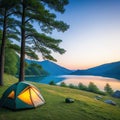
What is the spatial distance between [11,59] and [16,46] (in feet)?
94.6

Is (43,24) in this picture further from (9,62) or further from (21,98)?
(9,62)

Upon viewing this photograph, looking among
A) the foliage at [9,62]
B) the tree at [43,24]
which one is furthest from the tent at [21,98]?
the foliage at [9,62]

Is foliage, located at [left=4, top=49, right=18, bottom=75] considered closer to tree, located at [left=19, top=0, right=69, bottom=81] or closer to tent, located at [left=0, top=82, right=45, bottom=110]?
tree, located at [left=19, top=0, right=69, bottom=81]

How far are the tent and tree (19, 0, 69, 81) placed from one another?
4820 mm

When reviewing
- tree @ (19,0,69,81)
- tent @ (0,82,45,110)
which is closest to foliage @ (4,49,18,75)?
tree @ (19,0,69,81)

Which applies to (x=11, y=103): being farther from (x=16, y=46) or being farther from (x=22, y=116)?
(x=16, y=46)

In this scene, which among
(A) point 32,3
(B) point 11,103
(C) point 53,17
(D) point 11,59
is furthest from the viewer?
(D) point 11,59

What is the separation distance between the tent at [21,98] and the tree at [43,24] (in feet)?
15.8

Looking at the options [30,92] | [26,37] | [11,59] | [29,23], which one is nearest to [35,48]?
[26,37]

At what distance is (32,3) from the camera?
560 inches

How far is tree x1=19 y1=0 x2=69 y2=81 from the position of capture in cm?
1502

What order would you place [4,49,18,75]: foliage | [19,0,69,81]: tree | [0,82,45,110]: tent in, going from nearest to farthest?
1. [0,82,45,110]: tent
2. [19,0,69,81]: tree
3. [4,49,18,75]: foliage

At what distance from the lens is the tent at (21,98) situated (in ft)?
34.3

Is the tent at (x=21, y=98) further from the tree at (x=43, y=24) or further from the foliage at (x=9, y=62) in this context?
the foliage at (x=9, y=62)
